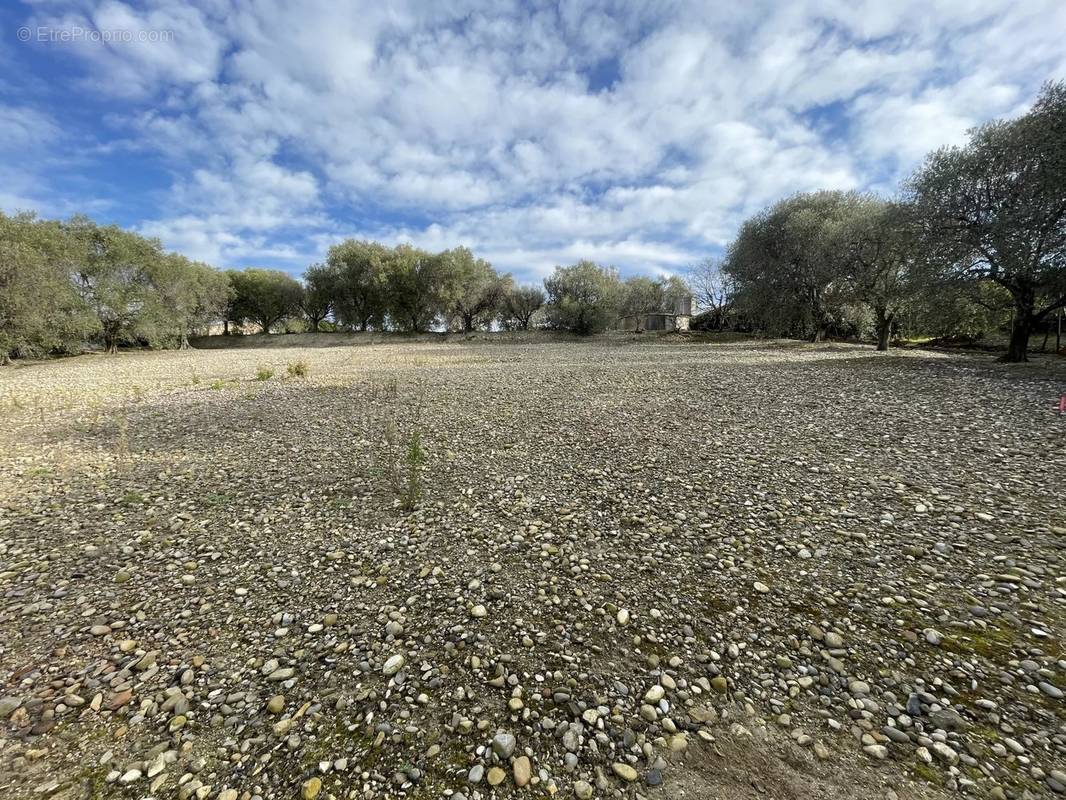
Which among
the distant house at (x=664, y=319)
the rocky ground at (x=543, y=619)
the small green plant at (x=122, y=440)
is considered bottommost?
the rocky ground at (x=543, y=619)

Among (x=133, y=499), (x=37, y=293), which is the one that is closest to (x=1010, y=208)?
(x=133, y=499)

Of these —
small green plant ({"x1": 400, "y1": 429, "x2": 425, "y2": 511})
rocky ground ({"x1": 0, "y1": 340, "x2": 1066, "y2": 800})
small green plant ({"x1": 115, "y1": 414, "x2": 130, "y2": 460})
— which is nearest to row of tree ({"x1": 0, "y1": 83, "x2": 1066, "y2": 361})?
rocky ground ({"x1": 0, "y1": 340, "x2": 1066, "y2": 800})

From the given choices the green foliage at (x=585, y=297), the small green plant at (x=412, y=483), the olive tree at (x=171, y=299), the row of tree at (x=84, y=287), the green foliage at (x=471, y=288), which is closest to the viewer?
the small green plant at (x=412, y=483)

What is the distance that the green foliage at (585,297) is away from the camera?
182 ft

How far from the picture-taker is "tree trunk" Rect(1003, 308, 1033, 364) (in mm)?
17875

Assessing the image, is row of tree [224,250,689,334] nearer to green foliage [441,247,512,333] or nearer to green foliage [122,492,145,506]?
green foliage [441,247,512,333]

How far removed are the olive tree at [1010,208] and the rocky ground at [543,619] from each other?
12846 mm

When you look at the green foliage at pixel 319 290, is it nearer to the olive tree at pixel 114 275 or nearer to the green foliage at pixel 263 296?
the green foliage at pixel 263 296

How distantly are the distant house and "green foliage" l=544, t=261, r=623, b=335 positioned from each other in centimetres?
419

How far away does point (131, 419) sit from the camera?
1157cm

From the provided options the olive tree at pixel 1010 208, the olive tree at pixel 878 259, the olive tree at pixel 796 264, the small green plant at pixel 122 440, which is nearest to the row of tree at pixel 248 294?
the olive tree at pixel 796 264

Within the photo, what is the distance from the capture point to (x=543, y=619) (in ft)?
12.6

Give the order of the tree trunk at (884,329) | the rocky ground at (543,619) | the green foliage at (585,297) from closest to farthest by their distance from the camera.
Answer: the rocky ground at (543,619)
the tree trunk at (884,329)
the green foliage at (585,297)

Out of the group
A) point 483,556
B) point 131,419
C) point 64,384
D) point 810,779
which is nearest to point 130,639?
point 483,556
